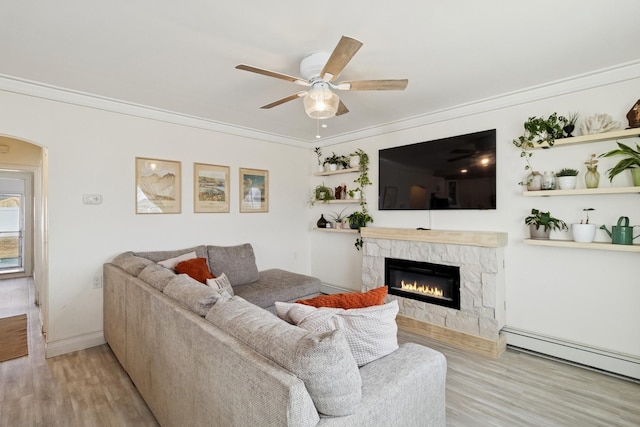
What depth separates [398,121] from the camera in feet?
13.0

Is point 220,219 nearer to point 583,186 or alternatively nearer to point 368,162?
point 368,162

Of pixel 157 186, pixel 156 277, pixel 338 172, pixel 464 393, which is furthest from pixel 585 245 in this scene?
pixel 157 186

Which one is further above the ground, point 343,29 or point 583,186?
point 343,29

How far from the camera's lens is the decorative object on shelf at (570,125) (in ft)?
8.89

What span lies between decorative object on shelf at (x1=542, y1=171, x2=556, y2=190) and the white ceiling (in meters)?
0.86

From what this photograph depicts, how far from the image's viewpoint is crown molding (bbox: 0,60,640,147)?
2600 mm

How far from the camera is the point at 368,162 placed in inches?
173

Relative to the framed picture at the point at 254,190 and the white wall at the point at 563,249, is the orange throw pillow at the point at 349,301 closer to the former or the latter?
the white wall at the point at 563,249

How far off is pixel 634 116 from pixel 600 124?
201 mm

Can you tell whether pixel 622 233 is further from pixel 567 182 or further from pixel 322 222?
pixel 322 222

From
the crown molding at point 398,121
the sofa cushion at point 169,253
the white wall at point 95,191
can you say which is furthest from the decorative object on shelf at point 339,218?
the sofa cushion at point 169,253

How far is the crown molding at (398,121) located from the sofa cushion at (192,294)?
7.76ft

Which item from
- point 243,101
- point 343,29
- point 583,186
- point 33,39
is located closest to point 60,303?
point 33,39

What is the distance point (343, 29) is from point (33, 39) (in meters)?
2.14
